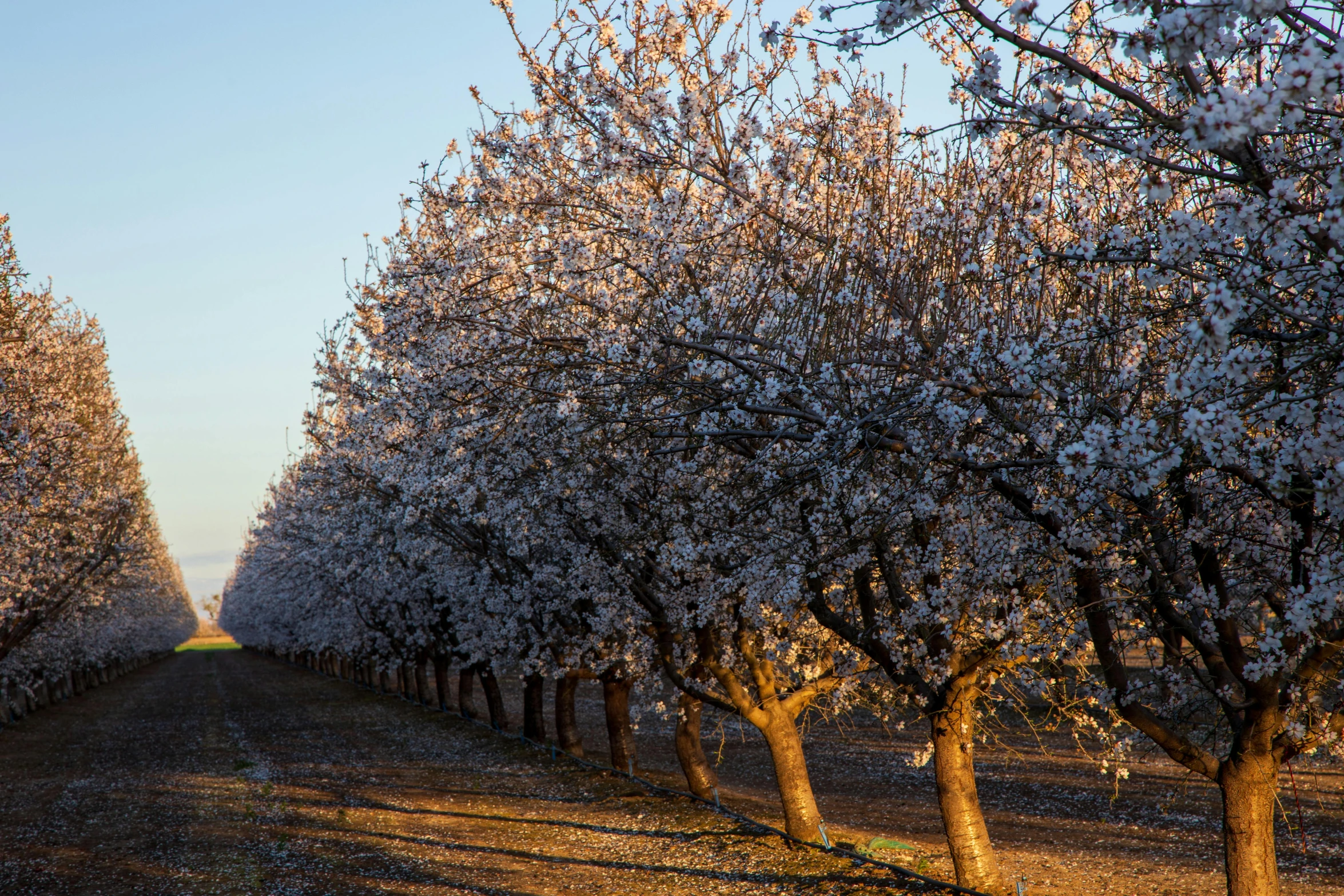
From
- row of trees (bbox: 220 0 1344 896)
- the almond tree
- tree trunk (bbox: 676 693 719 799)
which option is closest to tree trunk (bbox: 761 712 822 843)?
row of trees (bbox: 220 0 1344 896)

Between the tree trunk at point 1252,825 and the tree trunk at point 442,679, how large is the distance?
3900 centimetres

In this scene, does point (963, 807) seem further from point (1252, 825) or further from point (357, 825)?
point (357, 825)

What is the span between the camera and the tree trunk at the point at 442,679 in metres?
45.6

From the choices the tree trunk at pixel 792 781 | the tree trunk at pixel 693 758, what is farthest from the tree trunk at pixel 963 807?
the tree trunk at pixel 693 758

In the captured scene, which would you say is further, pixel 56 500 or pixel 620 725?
pixel 56 500

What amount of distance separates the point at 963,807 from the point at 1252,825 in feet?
17.4

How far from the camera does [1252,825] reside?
9.52 metres

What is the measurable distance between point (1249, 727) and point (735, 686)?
10.5m

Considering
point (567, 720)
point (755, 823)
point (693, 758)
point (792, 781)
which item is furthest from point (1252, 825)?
point (567, 720)

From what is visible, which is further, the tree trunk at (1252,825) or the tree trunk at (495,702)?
the tree trunk at (495,702)

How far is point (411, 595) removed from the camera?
4119cm

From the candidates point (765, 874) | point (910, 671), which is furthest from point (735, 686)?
point (910, 671)

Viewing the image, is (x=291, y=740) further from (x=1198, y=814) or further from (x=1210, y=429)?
(x=1210, y=429)

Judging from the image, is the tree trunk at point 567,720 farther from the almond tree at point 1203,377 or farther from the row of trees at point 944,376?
the almond tree at point 1203,377
